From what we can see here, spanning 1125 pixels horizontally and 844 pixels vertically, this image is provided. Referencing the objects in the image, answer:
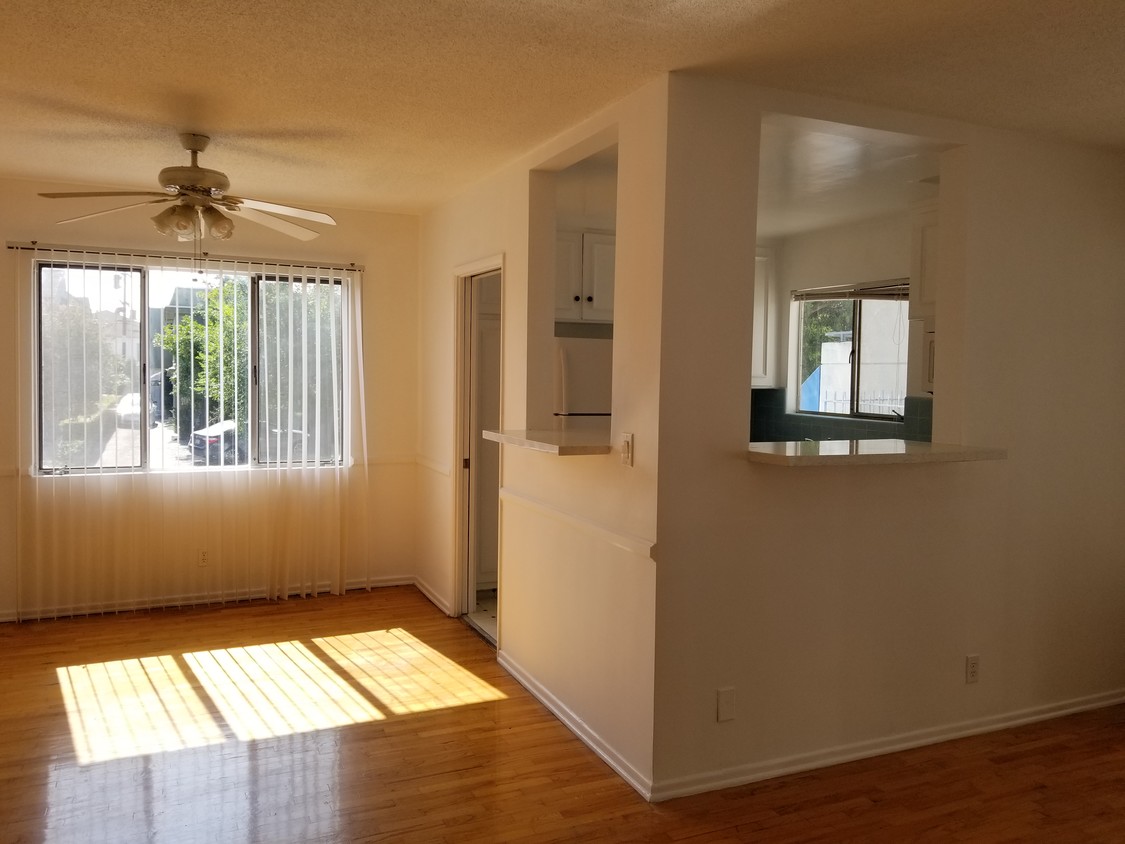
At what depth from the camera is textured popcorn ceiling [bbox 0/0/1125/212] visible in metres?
2.38

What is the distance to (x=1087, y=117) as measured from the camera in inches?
129

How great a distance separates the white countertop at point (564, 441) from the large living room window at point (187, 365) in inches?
91.8

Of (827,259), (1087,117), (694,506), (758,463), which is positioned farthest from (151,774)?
(827,259)

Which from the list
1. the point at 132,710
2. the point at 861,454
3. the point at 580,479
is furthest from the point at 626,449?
the point at 132,710

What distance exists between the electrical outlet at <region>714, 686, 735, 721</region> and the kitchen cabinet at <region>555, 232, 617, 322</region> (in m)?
2.53

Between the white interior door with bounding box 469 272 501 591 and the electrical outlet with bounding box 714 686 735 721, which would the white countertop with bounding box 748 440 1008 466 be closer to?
the electrical outlet with bounding box 714 686 735 721

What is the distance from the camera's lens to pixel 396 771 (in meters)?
3.14

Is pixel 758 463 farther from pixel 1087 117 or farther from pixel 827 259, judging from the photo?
pixel 827 259

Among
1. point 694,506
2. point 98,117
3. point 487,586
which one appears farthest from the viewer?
point 487,586

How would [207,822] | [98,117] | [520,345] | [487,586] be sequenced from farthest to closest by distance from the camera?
[487,586]
[520,345]
[98,117]
[207,822]

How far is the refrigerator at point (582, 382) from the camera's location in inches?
171

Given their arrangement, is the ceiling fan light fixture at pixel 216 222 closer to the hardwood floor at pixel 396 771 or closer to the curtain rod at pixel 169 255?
the curtain rod at pixel 169 255

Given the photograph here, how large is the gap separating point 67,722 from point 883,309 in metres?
4.77

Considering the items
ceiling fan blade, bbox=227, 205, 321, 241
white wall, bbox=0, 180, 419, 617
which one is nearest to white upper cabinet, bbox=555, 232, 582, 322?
white wall, bbox=0, 180, 419, 617
